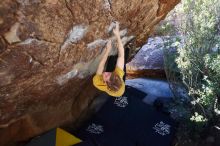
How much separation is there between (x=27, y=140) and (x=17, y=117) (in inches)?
26.1

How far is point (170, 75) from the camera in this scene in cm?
659

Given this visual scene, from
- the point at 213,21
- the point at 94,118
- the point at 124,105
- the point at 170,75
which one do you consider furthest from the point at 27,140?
the point at 213,21

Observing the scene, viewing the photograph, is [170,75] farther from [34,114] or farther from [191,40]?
[34,114]

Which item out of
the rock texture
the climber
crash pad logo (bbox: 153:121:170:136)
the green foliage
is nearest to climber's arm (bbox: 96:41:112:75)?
the climber

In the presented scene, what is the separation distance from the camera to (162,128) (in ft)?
19.6

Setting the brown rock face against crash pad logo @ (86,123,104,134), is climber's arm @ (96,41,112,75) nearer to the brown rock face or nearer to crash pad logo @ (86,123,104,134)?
the brown rock face

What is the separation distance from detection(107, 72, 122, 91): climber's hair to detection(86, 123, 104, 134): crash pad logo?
1284 millimetres

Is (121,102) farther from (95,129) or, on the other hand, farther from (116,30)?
(116,30)

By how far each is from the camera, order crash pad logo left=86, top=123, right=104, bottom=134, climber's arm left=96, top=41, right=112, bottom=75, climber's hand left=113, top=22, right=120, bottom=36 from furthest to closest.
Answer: crash pad logo left=86, top=123, right=104, bottom=134
climber's arm left=96, top=41, right=112, bottom=75
climber's hand left=113, top=22, right=120, bottom=36

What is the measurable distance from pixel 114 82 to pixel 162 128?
1741 mm

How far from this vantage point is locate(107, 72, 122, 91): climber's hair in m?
4.58

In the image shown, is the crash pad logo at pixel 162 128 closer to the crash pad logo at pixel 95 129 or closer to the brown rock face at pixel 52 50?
the crash pad logo at pixel 95 129

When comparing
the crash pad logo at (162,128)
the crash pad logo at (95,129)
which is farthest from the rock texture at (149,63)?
the crash pad logo at (95,129)

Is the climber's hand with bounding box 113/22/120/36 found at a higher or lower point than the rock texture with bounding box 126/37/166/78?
higher
